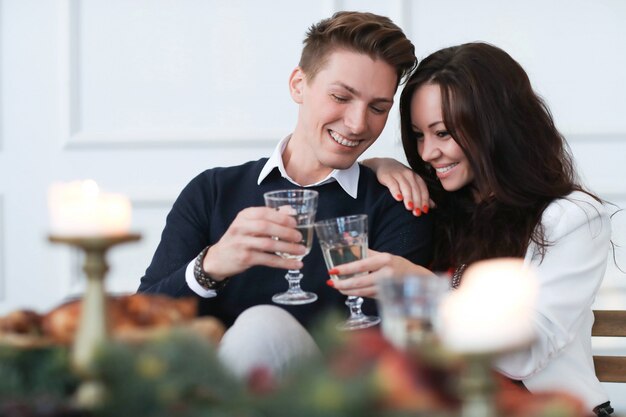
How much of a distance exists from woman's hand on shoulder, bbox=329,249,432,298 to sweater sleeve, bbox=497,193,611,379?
320 mm

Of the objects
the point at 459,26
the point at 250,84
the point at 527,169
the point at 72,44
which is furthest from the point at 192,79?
the point at 527,169

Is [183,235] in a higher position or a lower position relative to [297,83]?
lower

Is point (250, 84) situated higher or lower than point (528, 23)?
lower

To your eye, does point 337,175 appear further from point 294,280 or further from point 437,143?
point 294,280

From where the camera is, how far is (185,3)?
9.92 feet

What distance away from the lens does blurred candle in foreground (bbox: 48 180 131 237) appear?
76cm

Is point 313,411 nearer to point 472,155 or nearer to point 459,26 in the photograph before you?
point 472,155

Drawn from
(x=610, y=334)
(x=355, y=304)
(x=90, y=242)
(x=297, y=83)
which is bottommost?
(x=610, y=334)

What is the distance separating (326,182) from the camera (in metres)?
2.12

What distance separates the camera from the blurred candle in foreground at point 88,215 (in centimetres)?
76

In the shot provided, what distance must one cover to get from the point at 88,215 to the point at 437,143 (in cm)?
136

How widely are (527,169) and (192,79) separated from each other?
1.45m

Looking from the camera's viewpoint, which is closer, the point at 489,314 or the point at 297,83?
the point at 489,314

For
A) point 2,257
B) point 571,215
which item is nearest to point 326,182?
point 571,215
